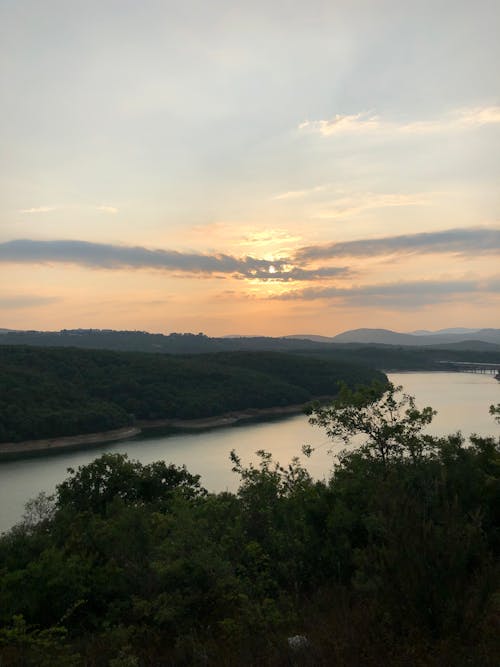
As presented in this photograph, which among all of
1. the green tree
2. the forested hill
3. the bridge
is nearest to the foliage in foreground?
the green tree

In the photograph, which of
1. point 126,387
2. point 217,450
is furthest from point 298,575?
point 126,387

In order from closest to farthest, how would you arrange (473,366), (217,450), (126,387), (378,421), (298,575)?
1. (298,575)
2. (378,421)
3. (217,450)
4. (126,387)
5. (473,366)

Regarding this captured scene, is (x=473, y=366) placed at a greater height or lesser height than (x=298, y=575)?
lesser

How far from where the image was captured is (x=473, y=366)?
18125 centimetres

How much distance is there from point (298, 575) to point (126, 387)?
8612cm

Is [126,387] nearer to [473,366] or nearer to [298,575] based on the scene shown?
[298,575]

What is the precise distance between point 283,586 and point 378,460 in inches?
216

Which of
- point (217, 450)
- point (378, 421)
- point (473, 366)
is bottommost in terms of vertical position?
point (217, 450)

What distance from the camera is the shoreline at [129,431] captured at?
211 feet

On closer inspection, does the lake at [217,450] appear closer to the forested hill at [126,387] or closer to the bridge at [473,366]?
the forested hill at [126,387]

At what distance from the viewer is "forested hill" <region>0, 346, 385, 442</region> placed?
72938 millimetres

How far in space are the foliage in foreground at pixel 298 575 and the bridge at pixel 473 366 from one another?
172975 mm

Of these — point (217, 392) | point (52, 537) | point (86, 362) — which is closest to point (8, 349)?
point (86, 362)

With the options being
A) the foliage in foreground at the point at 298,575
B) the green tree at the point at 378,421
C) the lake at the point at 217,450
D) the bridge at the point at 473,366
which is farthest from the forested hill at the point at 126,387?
the bridge at the point at 473,366
